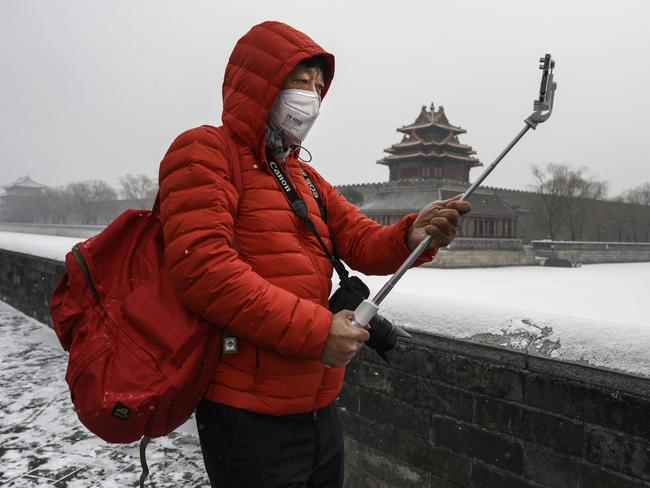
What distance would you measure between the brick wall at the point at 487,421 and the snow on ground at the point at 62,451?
109 cm

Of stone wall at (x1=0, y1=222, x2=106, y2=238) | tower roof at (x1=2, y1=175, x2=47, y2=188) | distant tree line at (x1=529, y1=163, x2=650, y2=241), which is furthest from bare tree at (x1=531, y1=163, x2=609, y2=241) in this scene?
tower roof at (x1=2, y1=175, x2=47, y2=188)

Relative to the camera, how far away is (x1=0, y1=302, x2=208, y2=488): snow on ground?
9.78ft

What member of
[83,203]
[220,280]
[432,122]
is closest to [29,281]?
[220,280]

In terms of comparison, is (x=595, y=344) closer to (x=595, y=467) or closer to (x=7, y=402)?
(x=595, y=467)

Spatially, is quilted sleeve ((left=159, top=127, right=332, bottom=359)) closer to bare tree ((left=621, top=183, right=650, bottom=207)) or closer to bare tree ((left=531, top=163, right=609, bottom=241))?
bare tree ((left=531, top=163, right=609, bottom=241))

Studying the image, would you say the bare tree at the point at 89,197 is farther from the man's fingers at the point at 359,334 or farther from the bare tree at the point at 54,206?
the man's fingers at the point at 359,334

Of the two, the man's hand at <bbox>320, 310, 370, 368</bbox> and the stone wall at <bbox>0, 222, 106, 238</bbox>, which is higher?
the man's hand at <bbox>320, 310, 370, 368</bbox>

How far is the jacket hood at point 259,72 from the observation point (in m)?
1.35

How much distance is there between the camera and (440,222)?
4.85 ft

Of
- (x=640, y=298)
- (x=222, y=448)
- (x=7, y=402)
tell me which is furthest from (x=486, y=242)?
(x=222, y=448)

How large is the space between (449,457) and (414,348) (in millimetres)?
516

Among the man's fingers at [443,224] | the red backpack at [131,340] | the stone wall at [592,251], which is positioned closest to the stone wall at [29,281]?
the red backpack at [131,340]

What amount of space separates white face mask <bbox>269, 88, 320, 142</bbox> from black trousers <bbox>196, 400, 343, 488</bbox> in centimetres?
78

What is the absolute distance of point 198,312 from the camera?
1229 millimetres
